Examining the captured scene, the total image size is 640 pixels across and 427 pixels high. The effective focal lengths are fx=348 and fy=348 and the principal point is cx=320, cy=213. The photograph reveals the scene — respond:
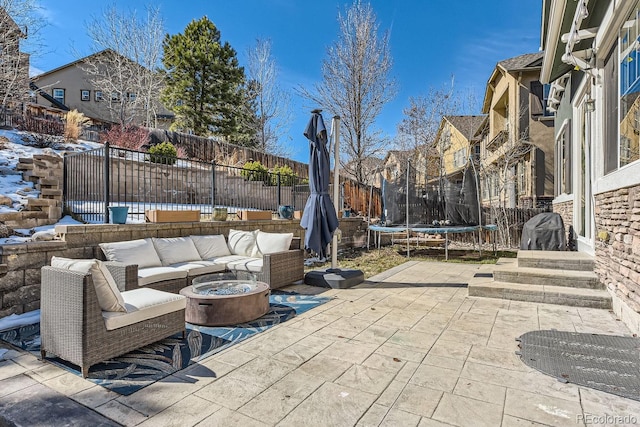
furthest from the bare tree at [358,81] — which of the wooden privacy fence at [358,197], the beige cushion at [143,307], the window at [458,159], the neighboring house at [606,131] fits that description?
the window at [458,159]

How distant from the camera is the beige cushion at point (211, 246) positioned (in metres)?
5.54

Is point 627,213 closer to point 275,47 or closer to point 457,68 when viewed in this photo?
point 457,68

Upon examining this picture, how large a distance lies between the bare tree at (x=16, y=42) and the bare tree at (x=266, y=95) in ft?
32.8

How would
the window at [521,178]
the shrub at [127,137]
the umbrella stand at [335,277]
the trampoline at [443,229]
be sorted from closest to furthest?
1. the umbrella stand at [335,277]
2. the trampoline at [443,229]
3. the shrub at [127,137]
4. the window at [521,178]

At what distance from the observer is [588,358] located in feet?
9.28

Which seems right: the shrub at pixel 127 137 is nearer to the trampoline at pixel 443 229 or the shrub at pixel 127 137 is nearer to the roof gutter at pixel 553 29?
the trampoline at pixel 443 229

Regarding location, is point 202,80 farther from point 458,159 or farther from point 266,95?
point 458,159

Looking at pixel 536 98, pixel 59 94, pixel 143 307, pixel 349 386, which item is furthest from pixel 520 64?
pixel 59 94

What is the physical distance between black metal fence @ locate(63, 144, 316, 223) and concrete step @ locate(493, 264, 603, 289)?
5308 millimetres

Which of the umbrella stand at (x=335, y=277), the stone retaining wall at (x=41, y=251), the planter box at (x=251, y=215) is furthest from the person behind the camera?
the planter box at (x=251, y=215)

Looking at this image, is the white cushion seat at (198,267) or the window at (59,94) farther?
the window at (59,94)

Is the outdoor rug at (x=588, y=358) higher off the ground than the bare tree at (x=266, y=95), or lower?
lower

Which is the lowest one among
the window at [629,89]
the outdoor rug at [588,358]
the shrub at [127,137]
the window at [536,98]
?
the outdoor rug at [588,358]

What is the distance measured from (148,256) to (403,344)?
3432 millimetres
